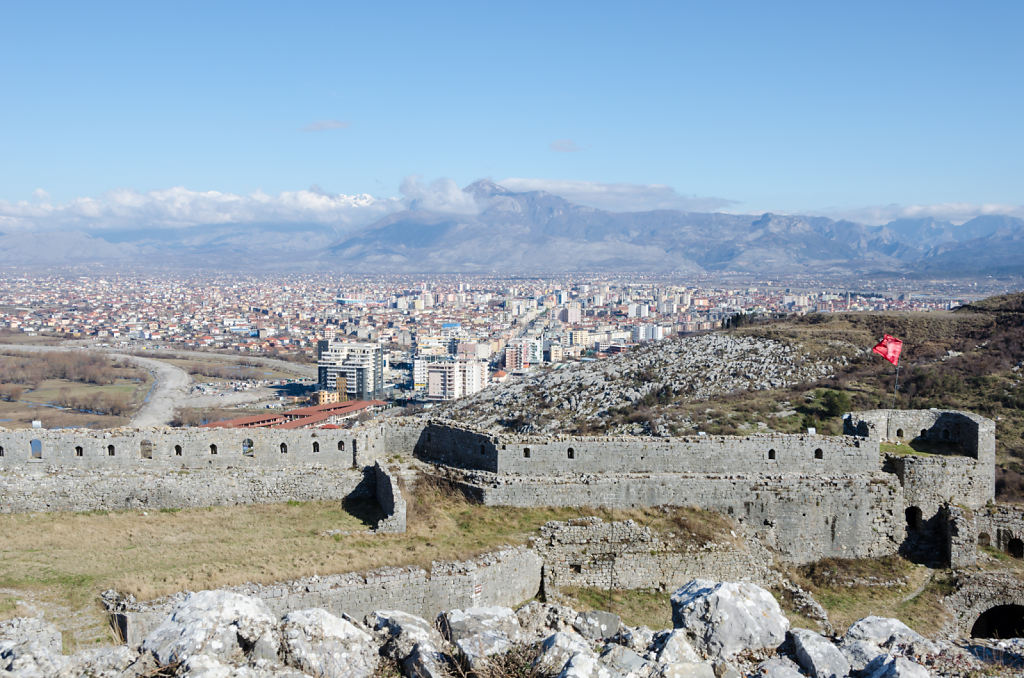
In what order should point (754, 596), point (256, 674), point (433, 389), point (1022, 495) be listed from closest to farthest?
1. point (256, 674)
2. point (754, 596)
3. point (1022, 495)
4. point (433, 389)

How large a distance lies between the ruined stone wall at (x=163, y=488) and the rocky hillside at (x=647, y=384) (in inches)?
695

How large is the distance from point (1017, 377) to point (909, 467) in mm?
18184

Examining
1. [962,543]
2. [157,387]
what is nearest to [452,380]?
[157,387]

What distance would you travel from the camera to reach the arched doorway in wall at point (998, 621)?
16891mm

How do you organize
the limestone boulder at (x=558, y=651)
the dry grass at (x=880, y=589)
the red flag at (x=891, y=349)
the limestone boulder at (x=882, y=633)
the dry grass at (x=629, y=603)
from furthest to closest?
1. the red flag at (x=891, y=349)
2. the dry grass at (x=880, y=589)
3. the dry grass at (x=629, y=603)
4. the limestone boulder at (x=882, y=633)
5. the limestone boulder at (x=558, y=651)

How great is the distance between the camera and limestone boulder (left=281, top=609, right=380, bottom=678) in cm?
659

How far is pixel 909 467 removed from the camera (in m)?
18.9

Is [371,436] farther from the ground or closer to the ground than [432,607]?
farther from the ground

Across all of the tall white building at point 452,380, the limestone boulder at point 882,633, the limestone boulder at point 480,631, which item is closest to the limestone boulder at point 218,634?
the limestone boulder at point 480,631

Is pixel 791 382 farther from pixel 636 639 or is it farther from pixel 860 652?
pixel 636 639

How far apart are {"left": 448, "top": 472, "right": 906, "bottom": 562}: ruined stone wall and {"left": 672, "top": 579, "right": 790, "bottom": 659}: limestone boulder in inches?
395

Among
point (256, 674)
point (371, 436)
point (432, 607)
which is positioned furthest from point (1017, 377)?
point (256, 674)

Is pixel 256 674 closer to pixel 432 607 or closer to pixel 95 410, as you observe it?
pixel 432 607

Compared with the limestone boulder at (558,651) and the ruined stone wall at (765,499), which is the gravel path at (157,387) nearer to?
the ruined stone wall at (765,499)
